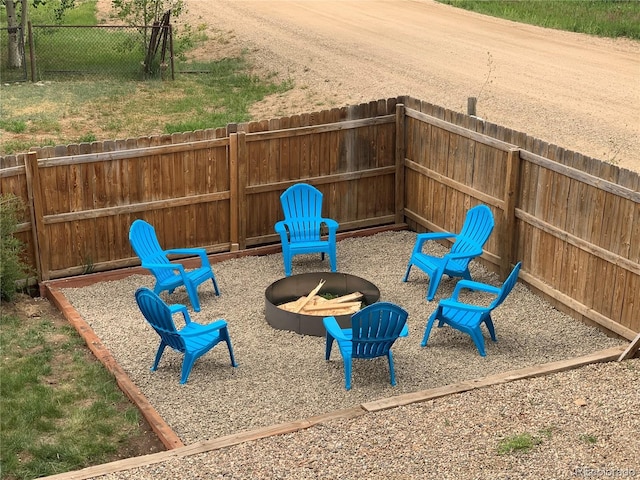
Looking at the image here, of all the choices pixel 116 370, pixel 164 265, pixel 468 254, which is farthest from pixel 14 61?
pixel 116 370

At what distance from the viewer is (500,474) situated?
663 centimetres

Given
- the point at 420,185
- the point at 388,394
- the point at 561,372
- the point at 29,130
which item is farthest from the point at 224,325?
the point at 29,130

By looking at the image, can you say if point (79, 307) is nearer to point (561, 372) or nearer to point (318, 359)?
point (318, 359)

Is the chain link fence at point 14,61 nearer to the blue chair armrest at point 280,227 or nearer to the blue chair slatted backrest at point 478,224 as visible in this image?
the blue chair armrest at point 280,227

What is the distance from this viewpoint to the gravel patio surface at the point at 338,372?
7.29 metres

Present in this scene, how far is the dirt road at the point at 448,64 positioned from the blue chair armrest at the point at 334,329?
7.49 metres

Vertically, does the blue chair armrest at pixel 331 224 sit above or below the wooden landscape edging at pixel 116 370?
above

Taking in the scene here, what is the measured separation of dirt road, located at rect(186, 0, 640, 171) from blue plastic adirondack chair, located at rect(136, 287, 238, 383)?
8.29m

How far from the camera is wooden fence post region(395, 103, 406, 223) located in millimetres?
12720

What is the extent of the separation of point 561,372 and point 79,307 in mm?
5226

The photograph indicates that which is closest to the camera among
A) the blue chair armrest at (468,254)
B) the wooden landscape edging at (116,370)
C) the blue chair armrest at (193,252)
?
the wooden landscape edging at (116,370)

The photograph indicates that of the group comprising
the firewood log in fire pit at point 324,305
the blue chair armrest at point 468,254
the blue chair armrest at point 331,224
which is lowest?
the firewood log in fire pit at point 324,305

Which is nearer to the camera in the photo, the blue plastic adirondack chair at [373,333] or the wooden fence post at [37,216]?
the blue plastic adirondack chair at [373,333]

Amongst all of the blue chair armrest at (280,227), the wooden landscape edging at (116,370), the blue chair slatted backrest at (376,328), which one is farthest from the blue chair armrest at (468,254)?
the wooden landscape edging at (116,370)
